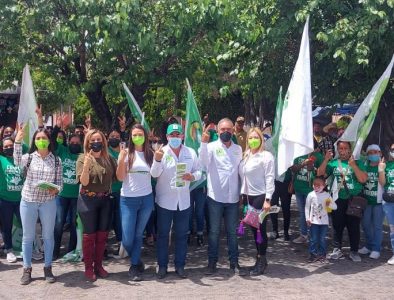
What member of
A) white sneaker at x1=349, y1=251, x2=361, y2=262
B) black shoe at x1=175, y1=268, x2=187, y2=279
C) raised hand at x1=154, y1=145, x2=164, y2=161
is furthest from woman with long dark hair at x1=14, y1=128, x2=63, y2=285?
white sneaker at x1=349, y1=251, x2=361, y2=262

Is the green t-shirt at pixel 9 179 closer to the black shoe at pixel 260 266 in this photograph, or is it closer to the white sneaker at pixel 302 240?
the black shoe at pixel 260 266

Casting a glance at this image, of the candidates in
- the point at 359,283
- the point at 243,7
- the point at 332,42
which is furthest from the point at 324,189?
the point at 243,7

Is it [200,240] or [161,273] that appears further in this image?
[200,240]

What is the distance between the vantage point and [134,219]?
6.23 meters

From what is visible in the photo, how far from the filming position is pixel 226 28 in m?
7.58

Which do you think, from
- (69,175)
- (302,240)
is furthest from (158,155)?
(302,240)

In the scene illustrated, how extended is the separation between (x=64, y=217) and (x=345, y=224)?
12.6 feet

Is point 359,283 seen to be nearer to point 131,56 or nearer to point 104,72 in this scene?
point 131,56

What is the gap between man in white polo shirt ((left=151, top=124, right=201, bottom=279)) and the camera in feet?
→ 20.5

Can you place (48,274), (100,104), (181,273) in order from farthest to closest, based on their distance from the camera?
(100,104) → (181,273) → (48,274)

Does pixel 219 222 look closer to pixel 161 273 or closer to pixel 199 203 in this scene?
pixel 161 273

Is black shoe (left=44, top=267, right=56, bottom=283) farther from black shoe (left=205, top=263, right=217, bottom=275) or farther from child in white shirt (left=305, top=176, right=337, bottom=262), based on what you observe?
child in white shirt (left=305, top=176, right=337, bottom=262)

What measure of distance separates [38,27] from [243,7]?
125 inches

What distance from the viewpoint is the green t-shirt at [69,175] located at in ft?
23.0
